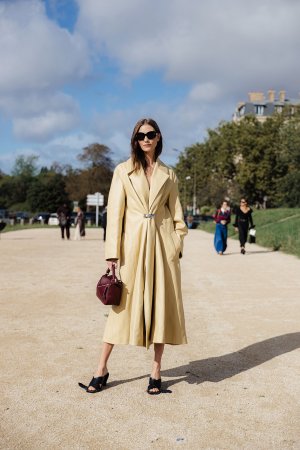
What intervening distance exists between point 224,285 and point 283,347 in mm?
5263

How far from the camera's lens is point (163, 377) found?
5.32 meters

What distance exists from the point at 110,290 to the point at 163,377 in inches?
43.7

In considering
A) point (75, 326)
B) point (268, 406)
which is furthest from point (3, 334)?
point (268, 406)

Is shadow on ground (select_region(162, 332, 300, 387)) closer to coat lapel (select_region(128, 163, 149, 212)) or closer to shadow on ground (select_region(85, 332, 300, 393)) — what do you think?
shadow on ground (select_region(85, 332, 300, 393))

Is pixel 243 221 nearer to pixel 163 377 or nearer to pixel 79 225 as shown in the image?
pixel 79 225

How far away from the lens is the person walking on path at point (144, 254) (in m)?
4.72

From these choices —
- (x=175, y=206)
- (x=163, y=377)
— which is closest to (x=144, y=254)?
(x=175, y=206)

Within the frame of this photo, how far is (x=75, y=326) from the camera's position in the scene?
24.6 feet

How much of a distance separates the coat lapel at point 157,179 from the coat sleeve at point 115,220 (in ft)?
0.71

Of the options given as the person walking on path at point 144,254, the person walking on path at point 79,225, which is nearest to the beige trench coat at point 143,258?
the person walking on path at point 144,254

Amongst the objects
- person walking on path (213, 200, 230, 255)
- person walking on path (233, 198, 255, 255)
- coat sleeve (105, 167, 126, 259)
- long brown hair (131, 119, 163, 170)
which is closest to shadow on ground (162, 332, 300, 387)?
coat sleeve (105, 167, 126, 259)

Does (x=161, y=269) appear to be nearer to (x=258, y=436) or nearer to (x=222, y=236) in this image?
(x=258, y=436)

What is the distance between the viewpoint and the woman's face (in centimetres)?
482

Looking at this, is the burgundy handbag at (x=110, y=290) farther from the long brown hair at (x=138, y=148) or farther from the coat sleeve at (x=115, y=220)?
the long brown hair at (x=138, y=148)
